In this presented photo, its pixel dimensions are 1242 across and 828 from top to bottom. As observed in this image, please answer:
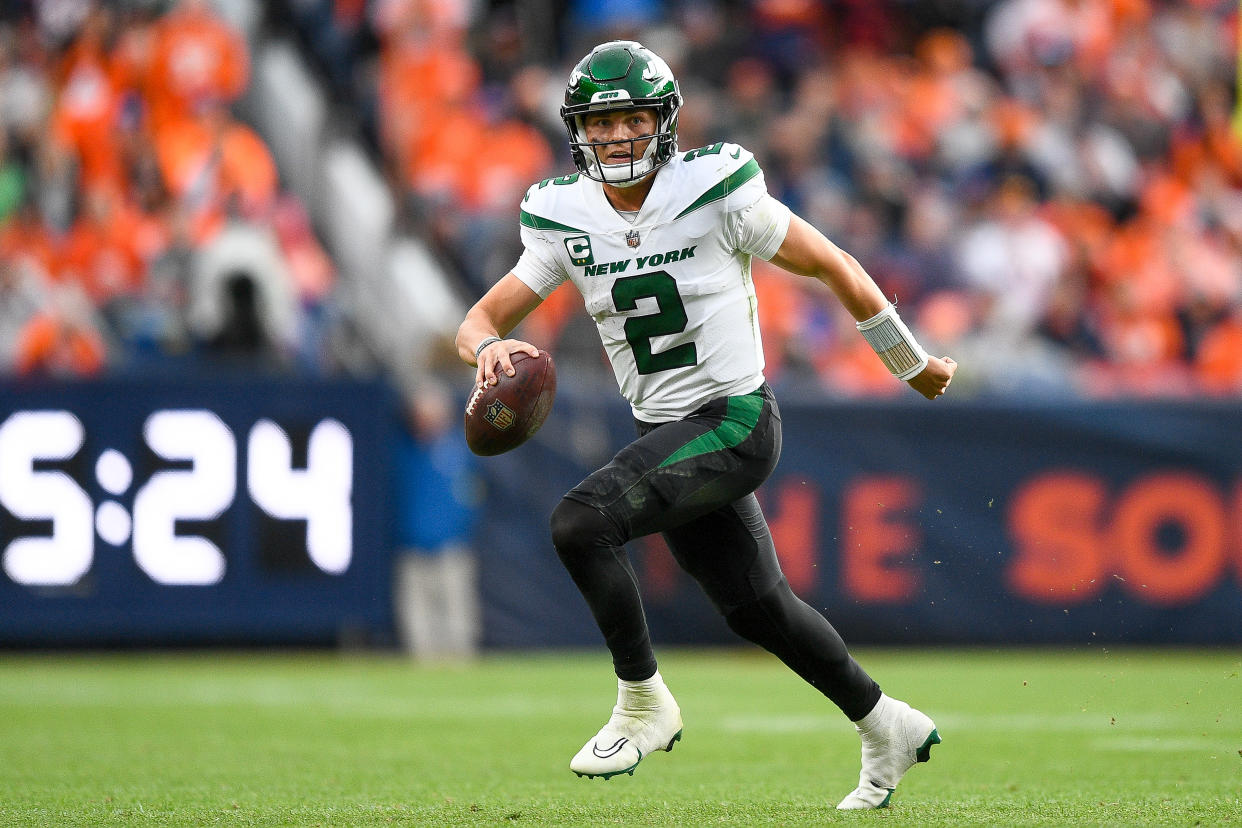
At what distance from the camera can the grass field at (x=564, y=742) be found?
4.57 m

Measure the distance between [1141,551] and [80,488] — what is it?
609cm

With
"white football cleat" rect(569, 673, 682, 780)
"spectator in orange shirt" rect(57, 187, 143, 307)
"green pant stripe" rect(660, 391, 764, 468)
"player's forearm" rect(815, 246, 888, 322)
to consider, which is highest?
"spectator in orange shirt" rect(57, 187, 143, 307)

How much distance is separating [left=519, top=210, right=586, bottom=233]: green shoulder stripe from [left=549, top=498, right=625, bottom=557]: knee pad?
2.46 feet

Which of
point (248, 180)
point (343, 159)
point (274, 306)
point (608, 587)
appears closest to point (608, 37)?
point (343, 159)

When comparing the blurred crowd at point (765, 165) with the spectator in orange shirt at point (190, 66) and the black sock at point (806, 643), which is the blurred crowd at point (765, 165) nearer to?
the spectator in orange shirt at point (190, 66)

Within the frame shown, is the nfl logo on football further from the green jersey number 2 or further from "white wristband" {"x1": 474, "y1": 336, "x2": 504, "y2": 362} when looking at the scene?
the green jersey number 2

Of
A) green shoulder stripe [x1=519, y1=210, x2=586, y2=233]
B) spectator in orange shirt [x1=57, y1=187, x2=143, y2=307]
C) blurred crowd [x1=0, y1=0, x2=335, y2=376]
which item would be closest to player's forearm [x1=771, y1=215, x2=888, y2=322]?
green shoulder stripe [x1=519, y1=210, x2=586, y2=233]

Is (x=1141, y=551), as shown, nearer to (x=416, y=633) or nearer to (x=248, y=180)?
(x=416, y=633)

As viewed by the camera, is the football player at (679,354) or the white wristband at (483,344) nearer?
the football player at (679,354)

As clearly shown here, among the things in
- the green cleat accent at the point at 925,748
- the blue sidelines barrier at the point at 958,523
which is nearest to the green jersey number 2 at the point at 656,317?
the green cleat accent at the point at 925,748

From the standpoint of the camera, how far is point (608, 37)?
13961 mm

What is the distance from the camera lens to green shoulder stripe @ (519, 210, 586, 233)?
179 inches

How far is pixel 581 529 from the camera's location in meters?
4.25

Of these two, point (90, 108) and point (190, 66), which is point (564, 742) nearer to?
point (190, 66)
